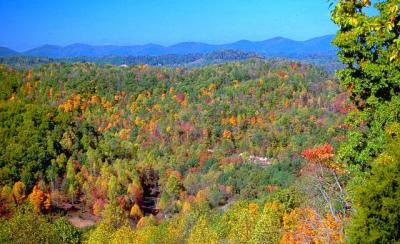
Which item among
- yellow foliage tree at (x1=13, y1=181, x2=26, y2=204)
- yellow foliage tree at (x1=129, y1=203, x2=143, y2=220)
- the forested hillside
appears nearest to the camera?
yellow foliage tree at (x1=13, y1=181, x2=26, y2=204)

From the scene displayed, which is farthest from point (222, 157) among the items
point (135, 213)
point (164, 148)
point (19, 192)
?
point (19, 192)

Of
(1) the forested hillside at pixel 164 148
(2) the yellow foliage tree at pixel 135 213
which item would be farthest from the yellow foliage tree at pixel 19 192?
(2) the yellow foliage tree at pixel 135 213

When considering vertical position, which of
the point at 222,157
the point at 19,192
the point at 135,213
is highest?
the point at 19,192

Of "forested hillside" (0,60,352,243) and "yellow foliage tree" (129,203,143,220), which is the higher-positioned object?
"forested hillside" (0,60,352,243)

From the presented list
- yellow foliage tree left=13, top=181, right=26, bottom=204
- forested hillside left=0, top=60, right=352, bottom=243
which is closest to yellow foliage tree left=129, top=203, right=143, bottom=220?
forested hillside left=0, top=60, right=352, bottom=243

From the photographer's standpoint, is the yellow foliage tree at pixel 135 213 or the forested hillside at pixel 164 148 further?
the yellow foliage tree at pixel 135 213

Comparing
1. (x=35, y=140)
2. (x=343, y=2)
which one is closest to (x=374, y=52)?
(x=343, y=2)

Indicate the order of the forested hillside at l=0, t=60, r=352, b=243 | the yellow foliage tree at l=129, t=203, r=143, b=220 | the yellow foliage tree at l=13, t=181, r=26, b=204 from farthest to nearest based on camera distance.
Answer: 1. the yellow foliage tree at l=129, t=203, r=143, b=220
2. the forested hillside at l=0, t=60, r=352, b=243
3. the yellow foliage tree at l=13, t=181, r=26, b=204

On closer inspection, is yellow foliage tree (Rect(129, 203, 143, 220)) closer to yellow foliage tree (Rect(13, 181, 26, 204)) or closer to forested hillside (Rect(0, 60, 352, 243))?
forested hillside (Rect(0, 60, 352, 243))

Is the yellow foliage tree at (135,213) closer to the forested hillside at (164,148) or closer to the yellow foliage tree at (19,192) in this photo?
the forested hillside at (164,148)

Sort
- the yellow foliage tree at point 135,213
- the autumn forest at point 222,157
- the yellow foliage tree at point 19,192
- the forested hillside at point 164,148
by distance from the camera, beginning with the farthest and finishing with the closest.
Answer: the yellow foliage tree at point 135,213 < the forested hillside at point 164,148 < the yellow foliage tree at point 19,192 < the autumn forest at point 222,157

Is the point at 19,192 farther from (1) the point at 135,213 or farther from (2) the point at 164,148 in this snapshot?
(2) the point at 164,148

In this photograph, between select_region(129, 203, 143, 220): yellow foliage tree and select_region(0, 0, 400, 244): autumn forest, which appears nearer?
select_region(0, 0, 400, 244): autumn forest

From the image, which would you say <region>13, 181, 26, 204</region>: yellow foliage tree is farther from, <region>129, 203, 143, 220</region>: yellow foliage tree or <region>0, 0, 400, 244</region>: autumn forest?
<region>129, 203, 143, 220</region>: yellow foliage tree
